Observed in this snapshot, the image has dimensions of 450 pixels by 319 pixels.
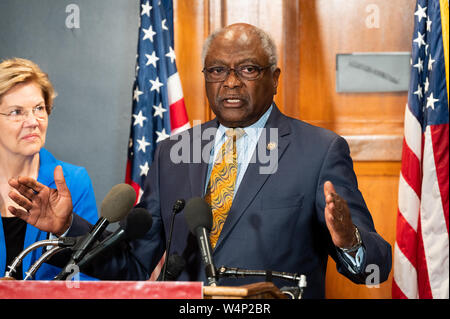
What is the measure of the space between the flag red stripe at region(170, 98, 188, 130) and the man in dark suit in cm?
129

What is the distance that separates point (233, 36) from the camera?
87.6 inches

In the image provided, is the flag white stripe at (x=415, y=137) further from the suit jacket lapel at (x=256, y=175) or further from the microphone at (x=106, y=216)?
the microphone at (x=106, y=216)

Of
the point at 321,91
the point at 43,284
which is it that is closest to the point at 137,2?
the point at 321,91

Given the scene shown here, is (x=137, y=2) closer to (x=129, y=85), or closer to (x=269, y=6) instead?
(x=129, y=85)

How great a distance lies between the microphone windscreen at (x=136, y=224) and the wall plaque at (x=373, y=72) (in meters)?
2.36

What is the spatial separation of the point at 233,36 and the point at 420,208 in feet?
5.67

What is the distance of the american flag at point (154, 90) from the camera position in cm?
364

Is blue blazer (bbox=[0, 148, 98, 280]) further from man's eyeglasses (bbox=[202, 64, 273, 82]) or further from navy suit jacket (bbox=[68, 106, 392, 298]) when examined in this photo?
man's eyeglasses (bbox=[202, 64, 273, 82])

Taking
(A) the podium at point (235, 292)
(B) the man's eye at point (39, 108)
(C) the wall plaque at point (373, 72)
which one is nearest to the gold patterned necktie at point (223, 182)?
(A) the podium at point (235, 292)

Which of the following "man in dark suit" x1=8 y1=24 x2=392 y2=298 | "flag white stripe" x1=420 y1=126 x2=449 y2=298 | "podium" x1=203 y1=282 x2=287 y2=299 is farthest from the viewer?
"flag white stripe" x1=420 y1=126 x2=449 y2=298

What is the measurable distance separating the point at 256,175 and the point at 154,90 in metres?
1.72

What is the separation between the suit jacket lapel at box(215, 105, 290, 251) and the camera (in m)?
2.04

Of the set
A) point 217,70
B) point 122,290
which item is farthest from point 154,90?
point 122,290

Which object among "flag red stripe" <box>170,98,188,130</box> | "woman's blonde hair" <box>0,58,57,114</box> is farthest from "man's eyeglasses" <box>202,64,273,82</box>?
"flag red stripe" <box>170,98,188,130</box>
